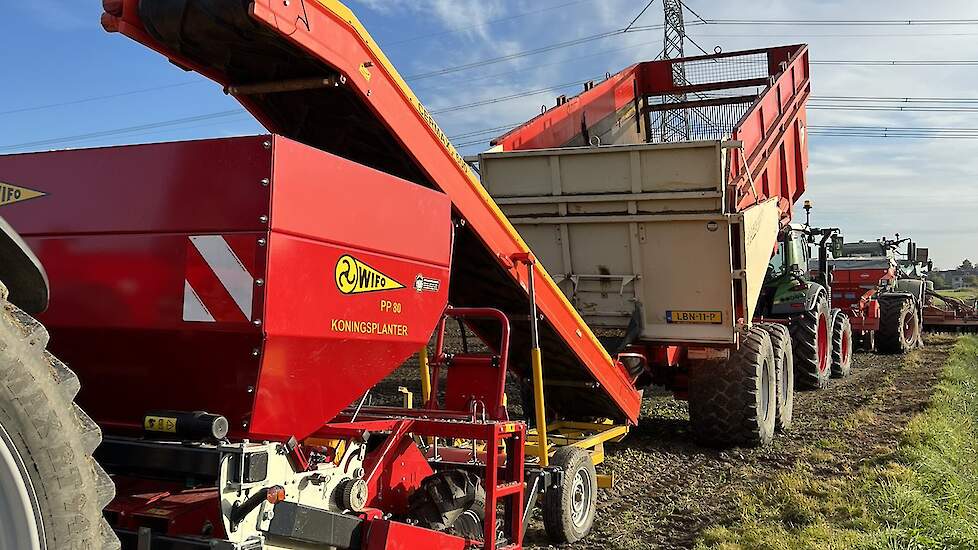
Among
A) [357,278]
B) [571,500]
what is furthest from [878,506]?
[357,278]

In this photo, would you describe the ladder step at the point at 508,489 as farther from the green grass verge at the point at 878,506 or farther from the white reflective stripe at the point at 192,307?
the white reflective stripe at the point at 192,307

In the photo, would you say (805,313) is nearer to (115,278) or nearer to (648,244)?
(648,244)

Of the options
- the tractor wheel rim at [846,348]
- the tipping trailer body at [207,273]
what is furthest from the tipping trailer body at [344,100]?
the tractor wheel rim at [846,348]

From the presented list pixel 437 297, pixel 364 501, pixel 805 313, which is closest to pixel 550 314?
pixel 437 297

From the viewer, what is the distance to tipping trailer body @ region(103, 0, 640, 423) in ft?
9.68

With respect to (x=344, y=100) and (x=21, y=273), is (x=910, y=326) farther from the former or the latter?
(x=21, y=273)

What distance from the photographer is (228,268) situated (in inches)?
99.7

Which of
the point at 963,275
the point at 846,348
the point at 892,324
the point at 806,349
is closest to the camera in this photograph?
the point at 806,349

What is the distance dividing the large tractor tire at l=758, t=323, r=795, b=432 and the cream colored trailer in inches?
43.1

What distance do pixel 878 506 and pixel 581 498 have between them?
73.9 inches

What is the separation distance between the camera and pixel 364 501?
3172mm

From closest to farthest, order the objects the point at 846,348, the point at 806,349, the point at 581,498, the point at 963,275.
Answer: the point at 581,498
the point at 806,349
the point at 846,348
the point at 963,275

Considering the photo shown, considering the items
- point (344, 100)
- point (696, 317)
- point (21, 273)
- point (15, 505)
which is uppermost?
point (344, 100)

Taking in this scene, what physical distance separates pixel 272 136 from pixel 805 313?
10.1 metres
